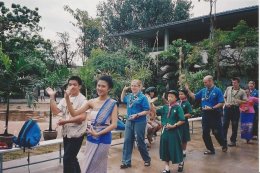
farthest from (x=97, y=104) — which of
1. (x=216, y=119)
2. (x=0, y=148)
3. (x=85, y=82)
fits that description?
(x=85, y=82)

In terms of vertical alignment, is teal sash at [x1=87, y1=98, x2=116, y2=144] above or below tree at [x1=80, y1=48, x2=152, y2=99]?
below

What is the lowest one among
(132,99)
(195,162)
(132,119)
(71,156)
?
(195,162)

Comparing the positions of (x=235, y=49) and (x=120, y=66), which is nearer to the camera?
(x=235, y=49)

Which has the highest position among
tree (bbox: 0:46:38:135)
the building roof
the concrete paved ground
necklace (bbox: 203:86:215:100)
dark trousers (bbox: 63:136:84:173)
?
the building roof

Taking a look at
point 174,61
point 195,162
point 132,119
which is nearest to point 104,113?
point 132,119

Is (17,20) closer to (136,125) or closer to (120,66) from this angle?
(120,66)

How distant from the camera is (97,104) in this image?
387 cm

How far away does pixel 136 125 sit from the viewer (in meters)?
6.03

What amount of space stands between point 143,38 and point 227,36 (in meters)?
12.8

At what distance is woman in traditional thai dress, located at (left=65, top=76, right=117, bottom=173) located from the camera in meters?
3.71

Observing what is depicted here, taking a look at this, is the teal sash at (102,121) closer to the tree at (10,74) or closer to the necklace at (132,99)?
the necklace at (132,99)

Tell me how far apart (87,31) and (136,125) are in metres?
28.3

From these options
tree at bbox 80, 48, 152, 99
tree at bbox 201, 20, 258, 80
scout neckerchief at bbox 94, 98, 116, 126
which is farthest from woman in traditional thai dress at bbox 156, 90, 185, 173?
tree at bbox 80, 48, 152, 99

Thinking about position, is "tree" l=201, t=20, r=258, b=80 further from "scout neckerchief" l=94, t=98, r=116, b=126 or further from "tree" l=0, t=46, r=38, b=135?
"scout neckerchief" l=94, t=98, r=116, b=126
